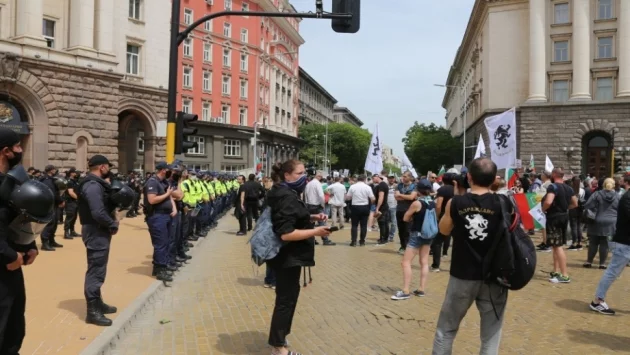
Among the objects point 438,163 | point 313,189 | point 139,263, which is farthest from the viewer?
point 438,163

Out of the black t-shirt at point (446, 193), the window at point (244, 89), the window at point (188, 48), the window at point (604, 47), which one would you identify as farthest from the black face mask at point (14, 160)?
the window at point (244, 89)

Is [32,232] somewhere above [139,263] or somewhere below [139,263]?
above

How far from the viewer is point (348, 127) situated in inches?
3516

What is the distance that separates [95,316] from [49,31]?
87.8ft

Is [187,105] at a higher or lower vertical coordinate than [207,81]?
lower

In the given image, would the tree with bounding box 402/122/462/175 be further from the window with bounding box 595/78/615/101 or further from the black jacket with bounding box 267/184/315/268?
the black jacket with bounding box 267/184/315/268

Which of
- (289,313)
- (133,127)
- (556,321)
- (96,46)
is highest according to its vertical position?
(96,46)

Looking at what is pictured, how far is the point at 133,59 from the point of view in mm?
34500

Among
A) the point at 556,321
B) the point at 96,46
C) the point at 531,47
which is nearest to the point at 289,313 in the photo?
the point at 556,321

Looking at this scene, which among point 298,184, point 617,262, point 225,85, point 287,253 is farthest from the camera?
point 225,85

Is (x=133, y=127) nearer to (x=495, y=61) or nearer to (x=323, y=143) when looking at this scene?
(x=495, y=61)

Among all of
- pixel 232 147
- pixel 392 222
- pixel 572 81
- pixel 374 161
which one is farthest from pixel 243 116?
pixel 392 222

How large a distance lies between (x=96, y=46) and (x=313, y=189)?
21756mm

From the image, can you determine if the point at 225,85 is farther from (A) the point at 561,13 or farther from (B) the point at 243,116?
(A) the point at 561,13
